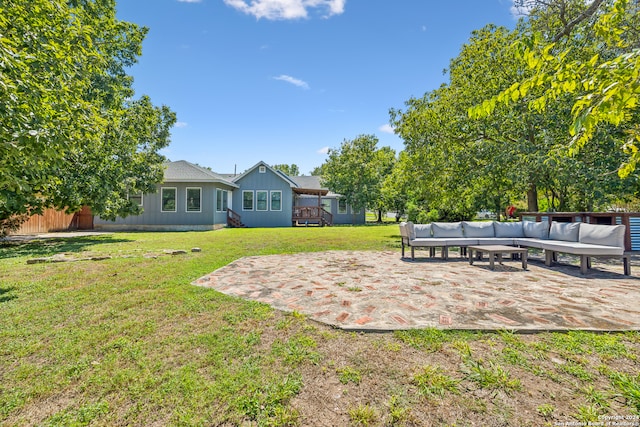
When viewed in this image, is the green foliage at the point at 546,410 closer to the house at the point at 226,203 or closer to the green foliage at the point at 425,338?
the green foliage at the point at 425,338

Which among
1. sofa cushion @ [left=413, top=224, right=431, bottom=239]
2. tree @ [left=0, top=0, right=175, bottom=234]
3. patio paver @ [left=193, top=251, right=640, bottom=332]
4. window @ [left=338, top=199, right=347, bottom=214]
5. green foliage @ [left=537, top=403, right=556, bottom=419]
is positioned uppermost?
tree @ [left=0, top=0, right=175, bottom=234]

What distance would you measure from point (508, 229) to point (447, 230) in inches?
70.2

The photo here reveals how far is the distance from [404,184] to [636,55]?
12.4 meters

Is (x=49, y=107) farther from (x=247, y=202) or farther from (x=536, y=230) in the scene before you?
(x=247, y=202)

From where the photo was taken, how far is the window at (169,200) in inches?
711

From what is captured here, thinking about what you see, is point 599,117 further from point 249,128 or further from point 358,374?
point 249,128

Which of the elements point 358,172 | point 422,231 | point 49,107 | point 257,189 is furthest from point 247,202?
point 49,107

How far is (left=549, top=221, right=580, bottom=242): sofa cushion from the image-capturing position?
686 centimetres

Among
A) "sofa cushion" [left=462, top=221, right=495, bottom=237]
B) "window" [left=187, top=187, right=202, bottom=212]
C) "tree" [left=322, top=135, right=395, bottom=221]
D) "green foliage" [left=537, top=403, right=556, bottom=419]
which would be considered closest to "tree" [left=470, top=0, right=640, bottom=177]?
"green foliage" [left=537, top=403, right=556, bottom=419]

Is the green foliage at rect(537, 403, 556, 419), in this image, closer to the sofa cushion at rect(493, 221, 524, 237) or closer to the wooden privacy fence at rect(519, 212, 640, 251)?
the sofa cushion at rect(493, 221, 524, 237)

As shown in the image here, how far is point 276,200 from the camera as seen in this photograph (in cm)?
2164

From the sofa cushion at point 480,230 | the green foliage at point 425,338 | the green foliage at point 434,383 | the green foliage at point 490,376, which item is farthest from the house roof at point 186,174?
the green foliage at point 490,376

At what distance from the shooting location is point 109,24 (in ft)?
30.4

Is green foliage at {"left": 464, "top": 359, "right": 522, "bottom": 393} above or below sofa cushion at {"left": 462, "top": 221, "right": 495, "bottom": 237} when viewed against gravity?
below
